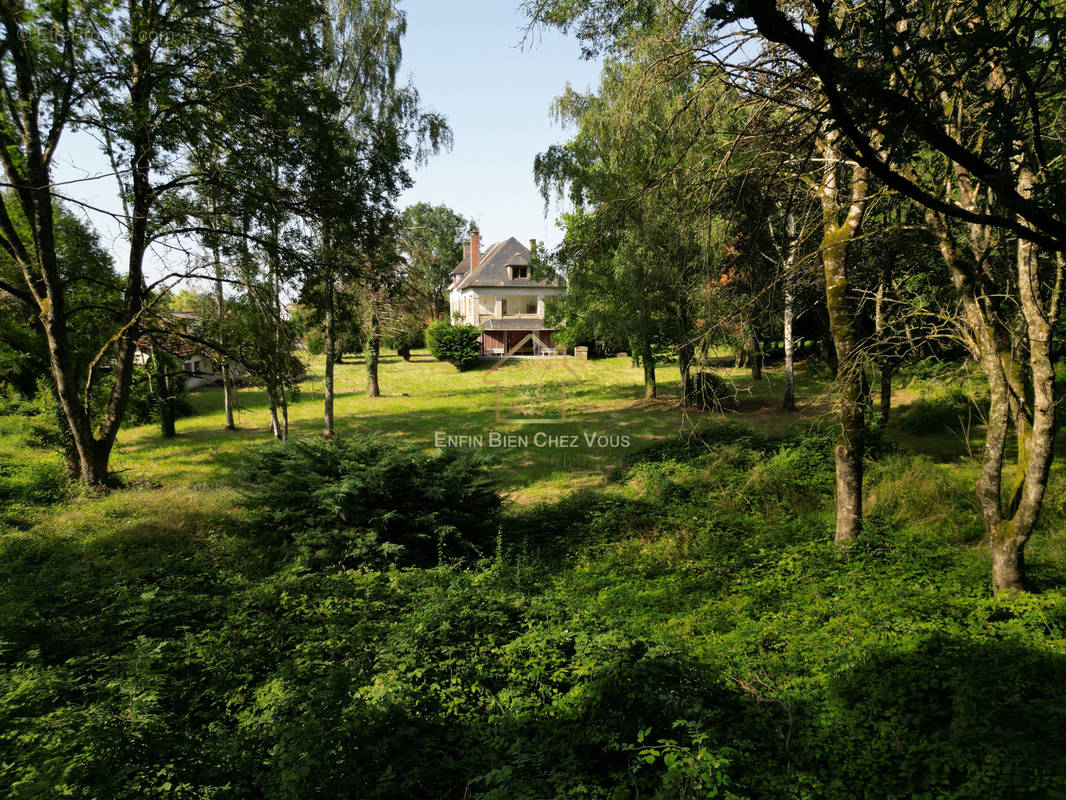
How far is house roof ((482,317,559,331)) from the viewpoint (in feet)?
139

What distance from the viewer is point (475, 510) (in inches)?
372

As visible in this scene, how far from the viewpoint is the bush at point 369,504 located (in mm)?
8117

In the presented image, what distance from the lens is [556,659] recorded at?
486 centimetres

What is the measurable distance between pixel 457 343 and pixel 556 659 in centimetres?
3057

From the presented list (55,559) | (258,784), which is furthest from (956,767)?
(55,559)

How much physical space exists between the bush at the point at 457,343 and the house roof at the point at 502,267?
854 cm

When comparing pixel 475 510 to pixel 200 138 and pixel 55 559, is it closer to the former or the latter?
pixel 55 559

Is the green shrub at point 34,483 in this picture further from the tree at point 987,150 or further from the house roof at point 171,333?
the tree at point 987,150

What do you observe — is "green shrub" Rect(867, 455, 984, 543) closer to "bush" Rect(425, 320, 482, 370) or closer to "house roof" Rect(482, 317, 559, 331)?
"bush" Rect(425, 320, 482, 370)

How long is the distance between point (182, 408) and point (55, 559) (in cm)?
1807

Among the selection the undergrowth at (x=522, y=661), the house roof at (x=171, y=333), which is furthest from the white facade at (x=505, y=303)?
the undergrowth at (x=522, y=661)

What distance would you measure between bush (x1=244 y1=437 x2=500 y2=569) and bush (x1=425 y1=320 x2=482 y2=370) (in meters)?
24.8

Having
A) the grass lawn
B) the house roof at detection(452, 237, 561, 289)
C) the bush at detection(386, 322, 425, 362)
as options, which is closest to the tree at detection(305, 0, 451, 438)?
the grass lawn

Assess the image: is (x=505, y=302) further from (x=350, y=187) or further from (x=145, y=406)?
(x=350, y=187)
